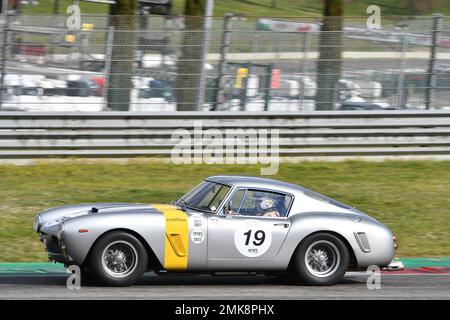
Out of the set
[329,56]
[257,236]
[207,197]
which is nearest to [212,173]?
[329,56]

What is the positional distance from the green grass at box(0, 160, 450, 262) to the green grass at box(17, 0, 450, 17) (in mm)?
29255

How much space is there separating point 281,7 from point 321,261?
4146 centimetres

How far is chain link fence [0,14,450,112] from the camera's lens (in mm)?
12703

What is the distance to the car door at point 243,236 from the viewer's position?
25.7 ft

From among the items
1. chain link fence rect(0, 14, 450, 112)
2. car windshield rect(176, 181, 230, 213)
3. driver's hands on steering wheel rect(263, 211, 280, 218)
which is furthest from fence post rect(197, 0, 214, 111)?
driver's hands on steering wheel rect(263, 211, 280, 218)

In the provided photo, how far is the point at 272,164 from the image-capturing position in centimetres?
1316

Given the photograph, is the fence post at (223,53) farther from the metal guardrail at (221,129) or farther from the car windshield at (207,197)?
the car windshield at (207,197)

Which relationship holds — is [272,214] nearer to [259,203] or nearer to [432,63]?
[259,203]

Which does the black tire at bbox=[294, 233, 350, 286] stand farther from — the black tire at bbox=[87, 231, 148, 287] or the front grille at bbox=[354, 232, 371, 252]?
the black tire at bbox=[87, 231, 148, 287]

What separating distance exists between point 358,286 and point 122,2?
856cm

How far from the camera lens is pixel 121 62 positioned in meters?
12.9

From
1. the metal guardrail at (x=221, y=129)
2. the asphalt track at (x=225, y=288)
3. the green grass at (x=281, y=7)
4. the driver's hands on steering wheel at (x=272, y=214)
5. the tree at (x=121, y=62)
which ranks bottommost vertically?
the asphalt track at (x=225, y=288)

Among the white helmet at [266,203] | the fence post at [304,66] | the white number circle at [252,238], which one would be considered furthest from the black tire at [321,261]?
the fence post at [304,66]
